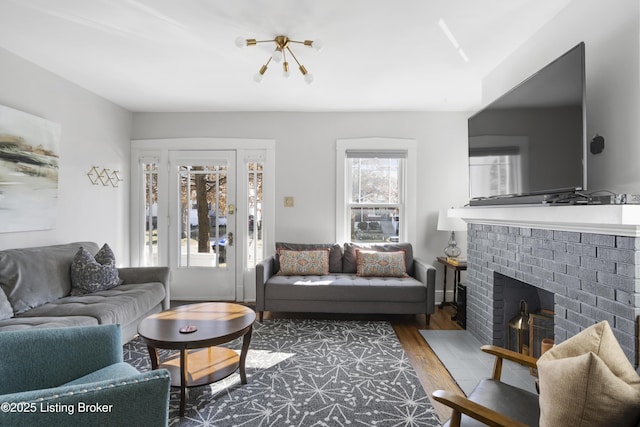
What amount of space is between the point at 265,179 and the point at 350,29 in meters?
2.33

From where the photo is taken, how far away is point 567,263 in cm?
192

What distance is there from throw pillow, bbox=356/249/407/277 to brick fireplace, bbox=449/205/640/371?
90 centimetres

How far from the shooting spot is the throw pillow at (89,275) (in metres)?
2.84

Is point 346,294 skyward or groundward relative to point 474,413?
groundward

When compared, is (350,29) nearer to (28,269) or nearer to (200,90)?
(200,90)

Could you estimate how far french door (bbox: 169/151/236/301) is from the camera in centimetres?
426

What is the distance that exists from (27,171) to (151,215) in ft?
5.17

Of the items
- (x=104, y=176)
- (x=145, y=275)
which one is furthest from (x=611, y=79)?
(x=104, y=176)

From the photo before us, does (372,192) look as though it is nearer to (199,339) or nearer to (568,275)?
(568,275)

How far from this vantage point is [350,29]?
2.30m

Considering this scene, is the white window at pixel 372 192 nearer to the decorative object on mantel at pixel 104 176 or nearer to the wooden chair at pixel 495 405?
the wooden chair at pixel 495 405

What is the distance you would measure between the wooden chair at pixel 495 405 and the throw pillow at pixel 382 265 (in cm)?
209

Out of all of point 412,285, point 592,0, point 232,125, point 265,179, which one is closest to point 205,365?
point 412,285

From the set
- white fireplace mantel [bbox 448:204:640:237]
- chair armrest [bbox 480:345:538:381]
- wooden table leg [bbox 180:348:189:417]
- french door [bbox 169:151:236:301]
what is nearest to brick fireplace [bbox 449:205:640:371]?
white fireplace mantel [bbox 448:204:640:237]
